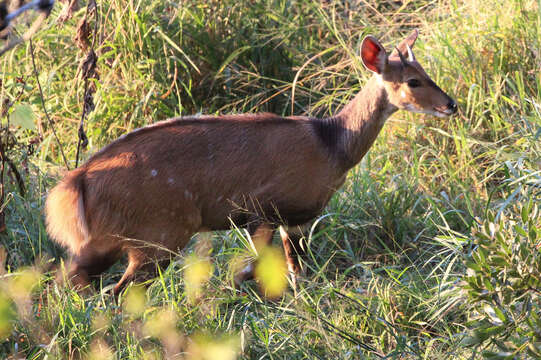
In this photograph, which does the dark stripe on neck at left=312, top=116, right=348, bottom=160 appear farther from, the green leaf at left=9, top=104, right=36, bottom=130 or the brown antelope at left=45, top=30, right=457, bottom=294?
the green leaf at left=9, top=104, right=36, bottom=130

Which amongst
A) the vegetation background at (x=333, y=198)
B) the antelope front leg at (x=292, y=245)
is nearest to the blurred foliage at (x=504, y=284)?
the vegetation background at (x=333, y=198)

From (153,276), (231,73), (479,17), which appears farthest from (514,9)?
(153,276)

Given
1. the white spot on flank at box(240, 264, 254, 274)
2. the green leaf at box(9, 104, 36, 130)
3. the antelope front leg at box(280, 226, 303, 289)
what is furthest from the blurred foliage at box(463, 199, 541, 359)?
the green leaf at box(9, 104, 36, 130)

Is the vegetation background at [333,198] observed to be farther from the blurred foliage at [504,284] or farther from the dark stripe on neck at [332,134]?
the dark stripe on neck at [332,134]

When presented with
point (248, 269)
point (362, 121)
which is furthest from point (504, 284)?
point (362, 121)

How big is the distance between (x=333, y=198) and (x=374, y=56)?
0.97 metres

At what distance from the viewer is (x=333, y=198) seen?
5.46m

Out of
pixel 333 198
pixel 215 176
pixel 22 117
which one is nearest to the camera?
pixel 215 176

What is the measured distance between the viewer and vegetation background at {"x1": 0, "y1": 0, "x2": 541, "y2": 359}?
3500mm

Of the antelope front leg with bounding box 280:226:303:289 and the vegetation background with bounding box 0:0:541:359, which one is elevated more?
the vegetation background with bounding box 0:0:541:359

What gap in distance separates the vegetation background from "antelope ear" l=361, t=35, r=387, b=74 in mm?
777

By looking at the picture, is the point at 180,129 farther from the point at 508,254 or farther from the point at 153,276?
the point at 508,254

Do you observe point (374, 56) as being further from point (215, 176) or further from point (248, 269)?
point (248, 269)

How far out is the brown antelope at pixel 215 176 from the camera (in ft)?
14.7
